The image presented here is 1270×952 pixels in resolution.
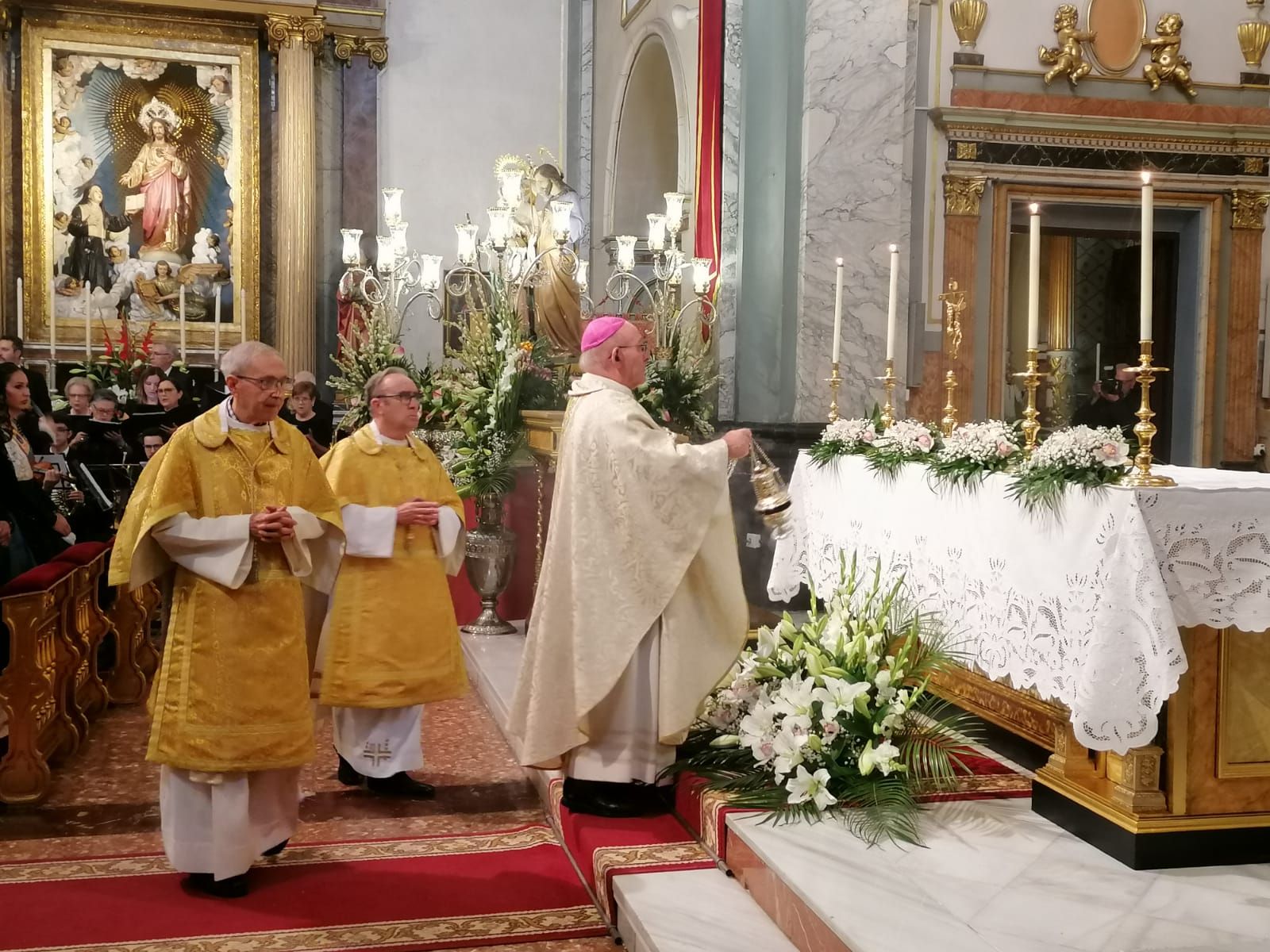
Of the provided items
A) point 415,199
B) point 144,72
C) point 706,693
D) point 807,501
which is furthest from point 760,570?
point 144,72

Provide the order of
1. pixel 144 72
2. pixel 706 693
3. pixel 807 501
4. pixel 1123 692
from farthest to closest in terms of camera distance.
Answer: pixel 144 72, pixel 807 501, pixel 706 693, pixel 1123 692

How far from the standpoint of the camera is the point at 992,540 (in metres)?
3.62

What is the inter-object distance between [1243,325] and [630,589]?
6.53 metres

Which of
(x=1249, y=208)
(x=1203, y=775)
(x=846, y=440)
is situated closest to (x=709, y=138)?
(x=1249, y=208)

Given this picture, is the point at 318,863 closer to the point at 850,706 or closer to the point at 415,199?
the point at 850,706

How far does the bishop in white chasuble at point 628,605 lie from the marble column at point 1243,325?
6.06 metres

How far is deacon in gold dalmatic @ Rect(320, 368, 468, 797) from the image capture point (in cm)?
471

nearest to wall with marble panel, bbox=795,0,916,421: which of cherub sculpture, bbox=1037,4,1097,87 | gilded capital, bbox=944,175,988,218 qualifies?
gilded capital, bbox=944,175,988,218

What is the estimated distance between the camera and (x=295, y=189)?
11688 millimetres

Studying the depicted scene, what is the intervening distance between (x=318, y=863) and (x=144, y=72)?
31.9 ft

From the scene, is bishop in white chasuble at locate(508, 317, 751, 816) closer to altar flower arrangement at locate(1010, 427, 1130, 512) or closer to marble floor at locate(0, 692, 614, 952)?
marble floor at locate(0, 692, 614, 952)

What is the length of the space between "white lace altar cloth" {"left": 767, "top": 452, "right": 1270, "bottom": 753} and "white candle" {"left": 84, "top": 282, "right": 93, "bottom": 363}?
27.3ft

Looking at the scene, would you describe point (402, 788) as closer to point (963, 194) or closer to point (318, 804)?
point (318, 804)

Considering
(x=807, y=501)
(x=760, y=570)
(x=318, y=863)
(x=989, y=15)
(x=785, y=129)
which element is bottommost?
(x=318, y=863)
